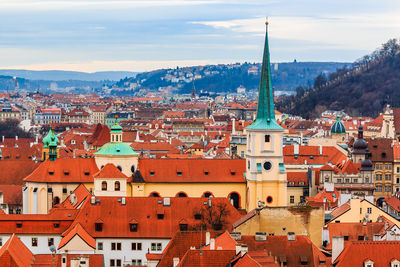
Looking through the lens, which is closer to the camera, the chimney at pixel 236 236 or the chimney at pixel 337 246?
the chimney at pixel 337 246

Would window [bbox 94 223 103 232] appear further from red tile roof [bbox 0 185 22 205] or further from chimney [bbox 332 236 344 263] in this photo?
red tile roof [bbox 0 185 22 205]

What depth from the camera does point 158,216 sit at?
7206 cm

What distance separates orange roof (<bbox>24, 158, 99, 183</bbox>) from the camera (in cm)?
8788

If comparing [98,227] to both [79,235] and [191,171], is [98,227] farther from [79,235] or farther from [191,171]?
[191,171]

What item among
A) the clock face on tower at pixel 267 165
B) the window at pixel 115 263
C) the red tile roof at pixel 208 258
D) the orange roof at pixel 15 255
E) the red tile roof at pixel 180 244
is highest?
the clock face on tower at pixel 267 165

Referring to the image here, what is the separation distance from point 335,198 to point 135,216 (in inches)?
852

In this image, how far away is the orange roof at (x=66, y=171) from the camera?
87.9 metres

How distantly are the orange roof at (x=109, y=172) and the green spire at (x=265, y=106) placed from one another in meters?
12.0

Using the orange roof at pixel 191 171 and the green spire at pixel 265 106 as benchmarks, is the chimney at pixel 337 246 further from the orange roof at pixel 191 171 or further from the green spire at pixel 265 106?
the orange roof at pixel 191 171

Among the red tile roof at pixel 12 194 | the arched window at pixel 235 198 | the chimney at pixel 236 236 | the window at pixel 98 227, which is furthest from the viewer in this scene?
the red tile roof at pixel 12 194

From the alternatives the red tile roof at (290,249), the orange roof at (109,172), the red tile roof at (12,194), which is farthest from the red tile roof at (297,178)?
the red tile roof at (290,249)

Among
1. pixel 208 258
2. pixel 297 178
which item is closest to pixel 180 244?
pixel 208 258

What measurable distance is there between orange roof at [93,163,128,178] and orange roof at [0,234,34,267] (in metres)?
22.7

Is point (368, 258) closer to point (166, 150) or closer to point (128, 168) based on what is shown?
point (128, 168)
